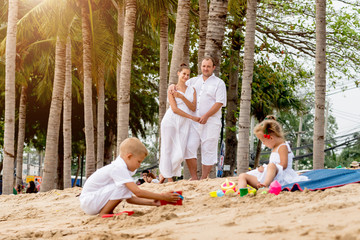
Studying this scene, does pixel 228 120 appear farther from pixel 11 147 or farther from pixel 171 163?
pixel 171 163

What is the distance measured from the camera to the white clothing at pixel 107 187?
18.7 feet

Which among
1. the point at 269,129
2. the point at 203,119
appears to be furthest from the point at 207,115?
the point at 269,129

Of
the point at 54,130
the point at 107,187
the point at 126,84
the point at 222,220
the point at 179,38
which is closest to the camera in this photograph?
the point at 222,220

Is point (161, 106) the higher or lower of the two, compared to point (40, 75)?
lower

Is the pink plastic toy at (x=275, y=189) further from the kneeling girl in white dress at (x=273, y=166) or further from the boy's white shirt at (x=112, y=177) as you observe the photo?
the boy's white shirt at (x=112, y=177)

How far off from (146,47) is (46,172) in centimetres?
1158

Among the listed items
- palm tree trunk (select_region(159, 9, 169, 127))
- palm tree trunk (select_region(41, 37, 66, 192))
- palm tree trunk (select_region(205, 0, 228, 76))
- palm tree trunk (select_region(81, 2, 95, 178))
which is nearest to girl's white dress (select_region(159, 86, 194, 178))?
palm tree trunk (select_region(205, 0, 228, 76))

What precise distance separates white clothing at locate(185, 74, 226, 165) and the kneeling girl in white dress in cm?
236

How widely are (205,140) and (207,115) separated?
481 mm

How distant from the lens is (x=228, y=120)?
62.6ft

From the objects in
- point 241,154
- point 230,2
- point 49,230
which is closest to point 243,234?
point 49,230

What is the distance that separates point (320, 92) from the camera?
10.3m

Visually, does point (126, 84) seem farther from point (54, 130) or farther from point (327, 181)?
point (327, 181)

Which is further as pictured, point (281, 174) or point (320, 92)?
point (320, 92)
